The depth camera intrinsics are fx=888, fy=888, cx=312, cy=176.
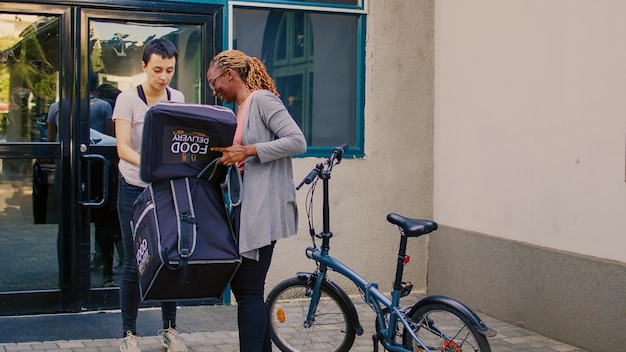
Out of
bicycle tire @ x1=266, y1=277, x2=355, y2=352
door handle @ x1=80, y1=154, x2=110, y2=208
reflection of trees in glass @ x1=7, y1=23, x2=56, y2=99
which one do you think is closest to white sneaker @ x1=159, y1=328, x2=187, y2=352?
bicycle tire @ x1=266, y1=277, x2=355, y2=352

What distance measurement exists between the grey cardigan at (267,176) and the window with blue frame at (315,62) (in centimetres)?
275

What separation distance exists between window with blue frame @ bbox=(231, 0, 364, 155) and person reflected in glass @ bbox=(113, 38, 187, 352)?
165 cm

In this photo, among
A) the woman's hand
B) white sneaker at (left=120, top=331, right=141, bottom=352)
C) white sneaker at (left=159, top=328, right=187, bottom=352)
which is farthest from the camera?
white sneaker at (left=159, top=328, right=187, bottom=352)

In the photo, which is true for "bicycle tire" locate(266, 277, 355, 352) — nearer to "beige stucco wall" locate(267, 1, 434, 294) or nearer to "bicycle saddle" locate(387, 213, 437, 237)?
"bicycle saddle" locate(387, 213, 437, 237)

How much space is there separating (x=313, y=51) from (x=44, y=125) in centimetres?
217

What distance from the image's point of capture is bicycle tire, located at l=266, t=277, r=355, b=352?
507cm

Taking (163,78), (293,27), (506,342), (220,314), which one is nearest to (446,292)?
(506,342)

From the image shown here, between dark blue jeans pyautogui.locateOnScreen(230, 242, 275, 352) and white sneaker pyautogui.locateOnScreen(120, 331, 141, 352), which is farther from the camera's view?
white sneaker pyautogui.locateOnScreen(120, 331, 141, 352)

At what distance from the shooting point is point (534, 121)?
6.10 m

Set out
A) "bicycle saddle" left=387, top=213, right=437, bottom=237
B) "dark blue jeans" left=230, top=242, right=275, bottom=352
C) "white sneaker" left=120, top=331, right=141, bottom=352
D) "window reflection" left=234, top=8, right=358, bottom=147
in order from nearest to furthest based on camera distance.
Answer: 1. "dark blue jeans" left=230, top=242, right=275, bottom=352
2. "bicycle saddle" left=387, top=213, right=437, bottom=237
3. "white sneaker" left=120, top=331, right=141, bottom=352
4. "window reflection" left=234, top=8, right=358, bottom=147

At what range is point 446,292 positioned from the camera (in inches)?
281

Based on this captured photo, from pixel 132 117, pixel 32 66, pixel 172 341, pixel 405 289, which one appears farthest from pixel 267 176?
pixel 32 66

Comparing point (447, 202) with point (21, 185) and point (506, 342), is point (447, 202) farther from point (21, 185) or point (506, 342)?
point (21, 185)

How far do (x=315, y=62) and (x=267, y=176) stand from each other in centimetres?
307
